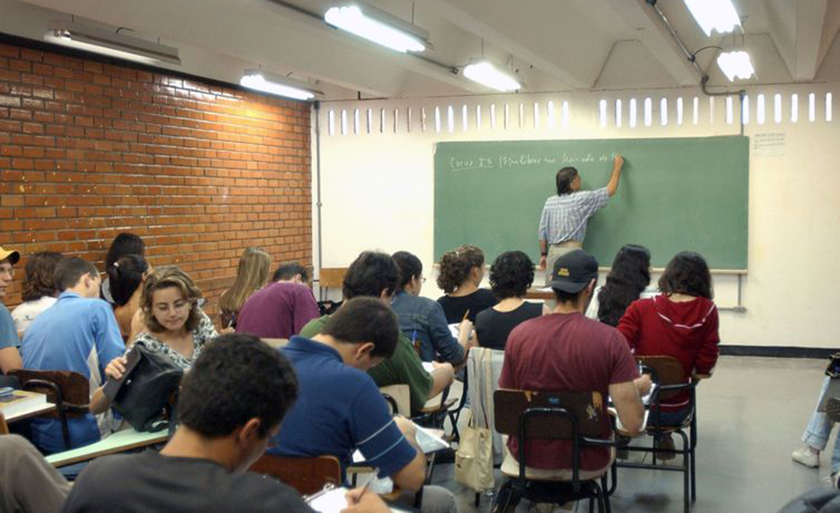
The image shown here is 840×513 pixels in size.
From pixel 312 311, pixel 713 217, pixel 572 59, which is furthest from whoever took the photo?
pixel 713 217

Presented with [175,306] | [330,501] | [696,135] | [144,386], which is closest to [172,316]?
[175,306]

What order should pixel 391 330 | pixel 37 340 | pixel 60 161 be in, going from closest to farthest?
pixel 391 330 → pixel 37 340 → pixel 60 161

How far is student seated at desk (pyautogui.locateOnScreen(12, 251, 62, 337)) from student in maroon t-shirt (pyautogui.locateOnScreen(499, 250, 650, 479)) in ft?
8.87

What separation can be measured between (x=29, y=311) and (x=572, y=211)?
5.16 metres

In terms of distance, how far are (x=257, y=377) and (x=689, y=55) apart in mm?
6221

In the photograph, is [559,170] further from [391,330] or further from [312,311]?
[391,330]

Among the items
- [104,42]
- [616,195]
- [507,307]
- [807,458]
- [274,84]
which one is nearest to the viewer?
[507,307]

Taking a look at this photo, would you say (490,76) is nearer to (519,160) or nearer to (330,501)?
(519,160)

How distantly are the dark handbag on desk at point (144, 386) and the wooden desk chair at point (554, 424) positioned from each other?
4.04ft

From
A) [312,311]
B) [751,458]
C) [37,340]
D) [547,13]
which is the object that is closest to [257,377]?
[37,340]

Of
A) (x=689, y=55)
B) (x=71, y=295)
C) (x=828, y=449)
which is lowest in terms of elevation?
(x=828, y=449)

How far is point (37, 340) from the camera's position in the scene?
393 cm

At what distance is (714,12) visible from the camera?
460 cm

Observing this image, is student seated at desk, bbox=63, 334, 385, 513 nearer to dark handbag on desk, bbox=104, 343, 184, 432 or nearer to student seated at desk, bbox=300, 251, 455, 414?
dark handbag on desk, bbox=104, 343, 184, 432
